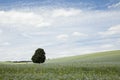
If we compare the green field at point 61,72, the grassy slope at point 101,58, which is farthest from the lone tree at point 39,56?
the green field at point 61,72

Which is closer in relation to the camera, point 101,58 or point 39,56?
point 101,58

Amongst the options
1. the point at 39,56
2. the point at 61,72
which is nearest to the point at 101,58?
the point at 39,56

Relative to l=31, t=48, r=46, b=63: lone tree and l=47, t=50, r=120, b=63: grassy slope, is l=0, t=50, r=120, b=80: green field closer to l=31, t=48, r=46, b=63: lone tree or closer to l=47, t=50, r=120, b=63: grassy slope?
l=47, t=50, r=120, b=63: grassy slope

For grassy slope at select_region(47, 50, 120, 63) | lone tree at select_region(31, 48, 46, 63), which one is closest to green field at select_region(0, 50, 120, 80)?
grassy slope at select_region(47, 50, 120, 63)

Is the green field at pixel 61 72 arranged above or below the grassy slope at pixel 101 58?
below

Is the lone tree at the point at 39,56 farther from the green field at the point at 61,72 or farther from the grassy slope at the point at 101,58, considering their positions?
the green field at the point at 61,72

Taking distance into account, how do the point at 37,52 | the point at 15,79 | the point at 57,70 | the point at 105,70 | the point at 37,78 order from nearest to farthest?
1. the point at 15,79
2. the point at 37,78
3. the point at 57,70
4. the point at 105,70
5. the point at 37,52

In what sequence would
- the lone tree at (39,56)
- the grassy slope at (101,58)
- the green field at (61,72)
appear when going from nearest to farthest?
1. the green field at (61,72)
2. the grassy slope at (101,58)
3. the lone tree at (39,56)

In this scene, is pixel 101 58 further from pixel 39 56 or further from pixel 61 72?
pixel 61 72

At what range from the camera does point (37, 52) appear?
72.4m

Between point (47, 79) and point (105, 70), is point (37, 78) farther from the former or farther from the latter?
point (105, 70)

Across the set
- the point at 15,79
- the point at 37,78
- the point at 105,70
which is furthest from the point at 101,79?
the point at 105,70

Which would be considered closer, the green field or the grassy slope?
the green field

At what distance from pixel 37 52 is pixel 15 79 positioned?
5081 cm
